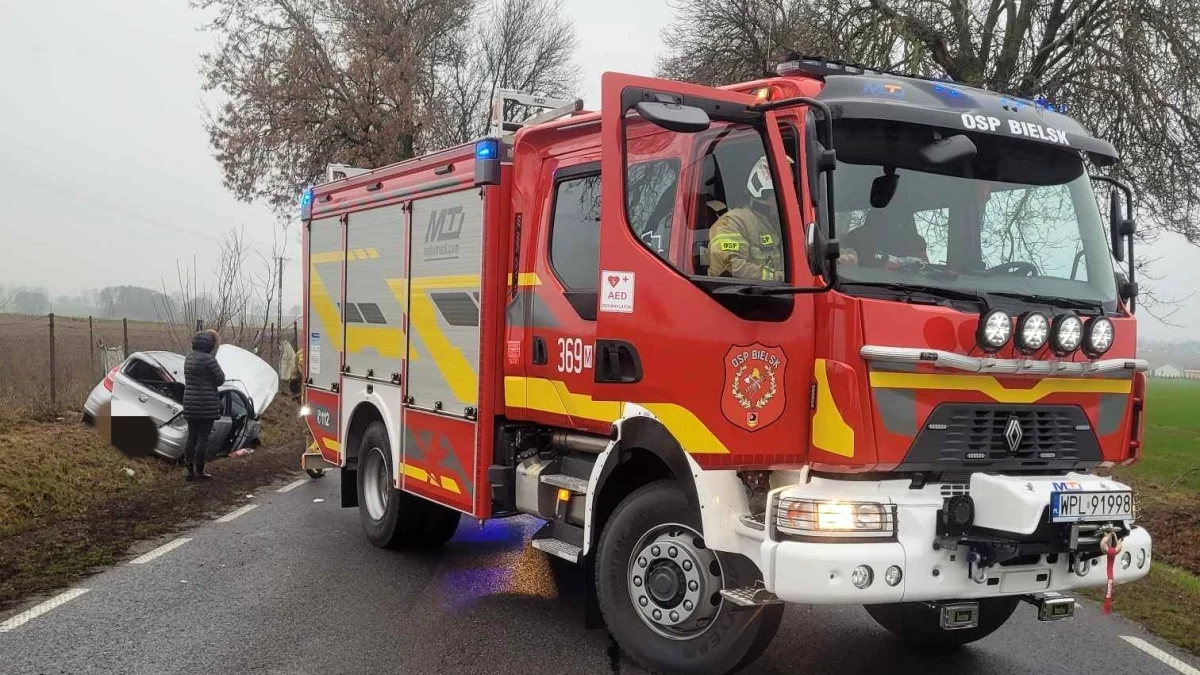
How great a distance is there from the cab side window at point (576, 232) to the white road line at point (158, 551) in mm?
3918

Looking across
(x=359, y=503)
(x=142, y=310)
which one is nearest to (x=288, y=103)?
(x=142, y=310)

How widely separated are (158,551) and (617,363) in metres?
4.65

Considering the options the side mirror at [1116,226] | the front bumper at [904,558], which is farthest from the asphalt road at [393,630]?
the side mirror at [1116,226]

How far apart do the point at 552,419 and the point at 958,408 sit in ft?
7.38

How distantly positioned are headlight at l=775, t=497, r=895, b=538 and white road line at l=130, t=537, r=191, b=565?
507cm

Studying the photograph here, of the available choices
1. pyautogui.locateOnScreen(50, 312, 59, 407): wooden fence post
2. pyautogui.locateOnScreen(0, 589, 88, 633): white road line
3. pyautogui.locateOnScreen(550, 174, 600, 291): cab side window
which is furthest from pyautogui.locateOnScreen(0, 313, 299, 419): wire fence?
pyautogui.locateOnScreen(550, 174, 600, 291): cab side window

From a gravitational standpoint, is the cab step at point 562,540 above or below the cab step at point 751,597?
below

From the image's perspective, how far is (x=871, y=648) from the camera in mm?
5098

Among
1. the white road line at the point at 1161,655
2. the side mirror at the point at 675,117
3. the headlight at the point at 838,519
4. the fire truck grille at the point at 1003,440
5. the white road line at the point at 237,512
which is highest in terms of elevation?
the side mirror at the point at 675,117

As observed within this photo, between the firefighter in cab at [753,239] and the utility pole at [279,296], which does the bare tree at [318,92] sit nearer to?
the utility pole at [279,296]

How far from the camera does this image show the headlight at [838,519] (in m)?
3.68

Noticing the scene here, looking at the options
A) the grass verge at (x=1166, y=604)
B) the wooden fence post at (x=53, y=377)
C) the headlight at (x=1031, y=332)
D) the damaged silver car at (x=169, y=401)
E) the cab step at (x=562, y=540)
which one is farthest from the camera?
the wooden fence post at (x=53, y=377)

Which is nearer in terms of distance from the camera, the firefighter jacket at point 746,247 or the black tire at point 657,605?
the firefighter jacket at point 746,247

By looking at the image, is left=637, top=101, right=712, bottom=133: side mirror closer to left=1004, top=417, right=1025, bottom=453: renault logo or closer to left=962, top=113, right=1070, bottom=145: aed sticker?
left=962, top=113, right=1070, bottom=145: aed sticker
